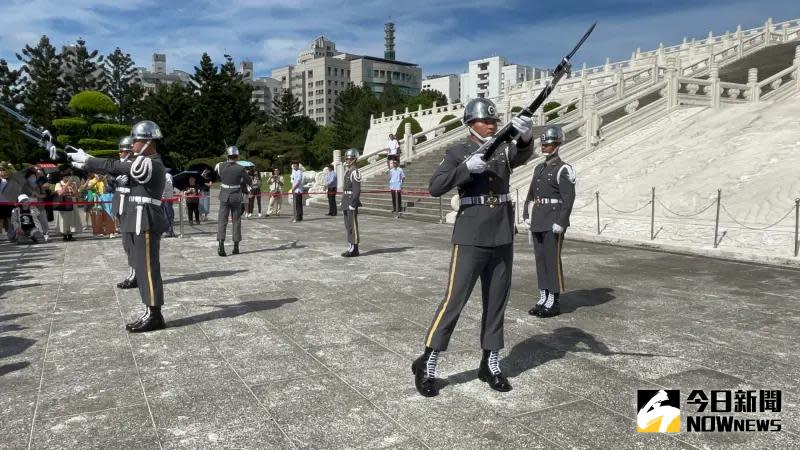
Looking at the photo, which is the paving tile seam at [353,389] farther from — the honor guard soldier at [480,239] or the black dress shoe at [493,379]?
the black dress shoe at [493,379]

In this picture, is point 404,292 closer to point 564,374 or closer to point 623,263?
point 564,374

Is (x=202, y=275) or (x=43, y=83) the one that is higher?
(x=43, y=83)

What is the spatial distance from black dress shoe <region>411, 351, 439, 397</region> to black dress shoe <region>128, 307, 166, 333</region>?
313 cm

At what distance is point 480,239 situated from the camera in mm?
4148

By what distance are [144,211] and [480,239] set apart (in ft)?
12.3

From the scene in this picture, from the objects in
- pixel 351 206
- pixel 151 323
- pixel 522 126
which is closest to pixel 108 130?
pixel 351 206

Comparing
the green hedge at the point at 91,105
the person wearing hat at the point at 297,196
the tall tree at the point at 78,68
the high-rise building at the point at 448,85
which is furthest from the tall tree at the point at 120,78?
the high-rise building at the point at 448,85

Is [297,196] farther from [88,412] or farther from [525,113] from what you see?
[525,113]

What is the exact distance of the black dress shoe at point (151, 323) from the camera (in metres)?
5.83

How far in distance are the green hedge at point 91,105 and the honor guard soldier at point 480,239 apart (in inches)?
1346

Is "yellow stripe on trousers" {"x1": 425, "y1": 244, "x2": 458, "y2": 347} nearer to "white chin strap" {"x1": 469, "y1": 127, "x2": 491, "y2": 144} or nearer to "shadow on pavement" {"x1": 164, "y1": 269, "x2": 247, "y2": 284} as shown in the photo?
"white chin strap" {"x1": 469, "y1": 127, "x2": 491, "y2": 144}

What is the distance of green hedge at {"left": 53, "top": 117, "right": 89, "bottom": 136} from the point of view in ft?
106

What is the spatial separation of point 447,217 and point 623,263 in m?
7.45

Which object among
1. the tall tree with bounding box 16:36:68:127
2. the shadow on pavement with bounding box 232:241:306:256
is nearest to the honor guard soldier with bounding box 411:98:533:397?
the shadow on pavement with bounding box 232:241:306:256
